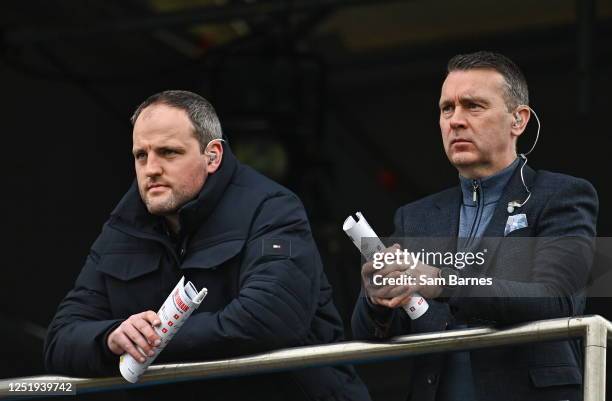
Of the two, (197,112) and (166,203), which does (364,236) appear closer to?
(166,203)

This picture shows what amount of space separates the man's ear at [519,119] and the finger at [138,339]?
3.12ft

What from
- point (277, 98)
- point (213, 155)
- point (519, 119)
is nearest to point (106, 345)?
point (213, 155)

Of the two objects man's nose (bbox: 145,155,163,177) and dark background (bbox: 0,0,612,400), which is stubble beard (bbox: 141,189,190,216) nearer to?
man's nose (bbox: 145,155,163,177)

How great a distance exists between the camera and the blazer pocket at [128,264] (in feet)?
9.55

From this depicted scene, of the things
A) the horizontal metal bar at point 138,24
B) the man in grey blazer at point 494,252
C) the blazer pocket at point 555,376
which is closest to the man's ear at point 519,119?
the man in grey blazer at point 494,252

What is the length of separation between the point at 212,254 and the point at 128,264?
0.73 ft

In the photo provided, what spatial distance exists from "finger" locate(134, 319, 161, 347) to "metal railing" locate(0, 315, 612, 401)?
10 centimetres

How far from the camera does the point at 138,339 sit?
104 inches

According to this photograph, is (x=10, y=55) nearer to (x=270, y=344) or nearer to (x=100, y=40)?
(x=100, y=40)

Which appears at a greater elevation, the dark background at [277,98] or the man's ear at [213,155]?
the dark background at [277,98]

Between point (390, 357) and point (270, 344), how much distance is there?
0.31 m

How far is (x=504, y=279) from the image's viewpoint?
256 cm

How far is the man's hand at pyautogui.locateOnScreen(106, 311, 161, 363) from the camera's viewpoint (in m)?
2.61

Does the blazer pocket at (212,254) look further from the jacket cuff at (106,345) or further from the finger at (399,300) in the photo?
the finger at (399,300)
